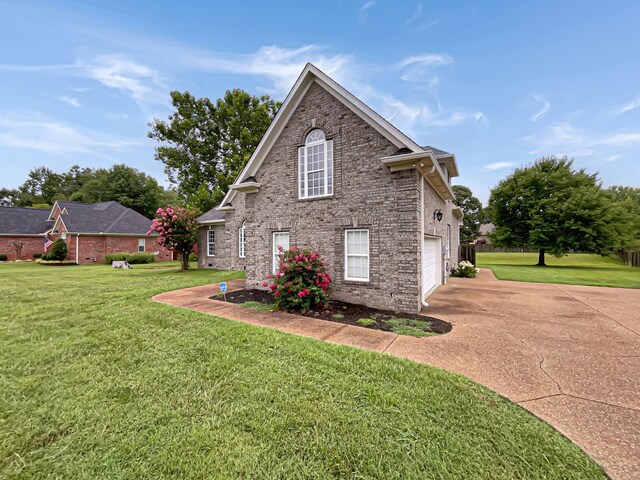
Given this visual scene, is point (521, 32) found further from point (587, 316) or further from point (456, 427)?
point (456, 427)

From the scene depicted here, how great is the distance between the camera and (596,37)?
8680 mm

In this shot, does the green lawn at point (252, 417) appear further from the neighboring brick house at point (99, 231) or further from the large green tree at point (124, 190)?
the large green tree at point (124, 190)

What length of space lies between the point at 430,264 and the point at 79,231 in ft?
93.6

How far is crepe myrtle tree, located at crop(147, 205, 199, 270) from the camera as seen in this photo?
15.8 metres

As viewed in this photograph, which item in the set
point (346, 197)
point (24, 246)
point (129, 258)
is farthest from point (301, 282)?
point (24, 246)

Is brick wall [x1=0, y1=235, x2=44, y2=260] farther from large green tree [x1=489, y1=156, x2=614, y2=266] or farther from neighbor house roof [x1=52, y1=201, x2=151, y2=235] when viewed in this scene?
large green tree [x1=489, y1=156, x2=614, y2=266]

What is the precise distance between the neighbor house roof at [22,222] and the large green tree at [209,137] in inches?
630

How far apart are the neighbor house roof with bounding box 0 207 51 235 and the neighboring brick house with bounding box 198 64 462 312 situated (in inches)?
1272

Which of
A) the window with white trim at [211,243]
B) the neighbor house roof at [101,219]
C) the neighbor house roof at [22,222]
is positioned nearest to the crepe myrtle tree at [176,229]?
the window with white trim at [211,243]

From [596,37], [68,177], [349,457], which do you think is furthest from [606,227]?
[68,177]

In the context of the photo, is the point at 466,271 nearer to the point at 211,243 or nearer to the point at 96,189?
the point at 211,243

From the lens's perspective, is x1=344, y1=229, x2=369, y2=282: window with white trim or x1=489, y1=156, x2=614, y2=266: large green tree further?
x1=489, y1=156, x2=614, y2=266: large green tree

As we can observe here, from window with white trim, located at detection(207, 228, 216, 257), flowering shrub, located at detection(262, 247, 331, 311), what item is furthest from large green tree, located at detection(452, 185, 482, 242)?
flowering shrub, located at detection(262, 247, 331, 311)

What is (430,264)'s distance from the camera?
952 cm
